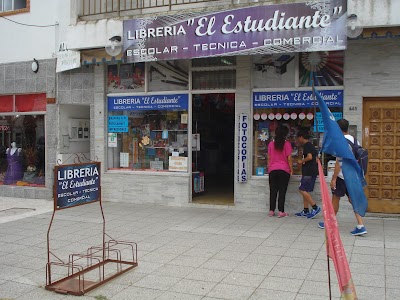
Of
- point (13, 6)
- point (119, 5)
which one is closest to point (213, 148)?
point (119, 5)

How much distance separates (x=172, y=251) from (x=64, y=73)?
6308mm

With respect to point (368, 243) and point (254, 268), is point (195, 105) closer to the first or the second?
point (368, 243)

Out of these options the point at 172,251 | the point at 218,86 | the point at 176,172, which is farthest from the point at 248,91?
the point at 172,251

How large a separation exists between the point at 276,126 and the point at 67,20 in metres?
→ 5.61

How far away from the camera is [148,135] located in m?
10.6

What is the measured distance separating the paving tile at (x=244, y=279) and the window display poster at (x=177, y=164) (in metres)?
4.79

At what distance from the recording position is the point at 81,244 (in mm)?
6980

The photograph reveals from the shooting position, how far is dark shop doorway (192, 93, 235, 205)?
1041 cm

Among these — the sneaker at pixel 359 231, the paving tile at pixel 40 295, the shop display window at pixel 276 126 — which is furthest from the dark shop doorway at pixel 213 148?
the paving tile at pixel 40 295

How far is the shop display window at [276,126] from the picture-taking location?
9.08m

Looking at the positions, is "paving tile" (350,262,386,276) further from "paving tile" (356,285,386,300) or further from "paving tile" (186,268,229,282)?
"paving tile" (186,268,229,282)

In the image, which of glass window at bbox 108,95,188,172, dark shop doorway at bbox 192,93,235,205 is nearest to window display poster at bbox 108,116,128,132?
glass window at bbox 108,95,188,172

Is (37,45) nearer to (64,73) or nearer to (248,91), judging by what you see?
(64,73)

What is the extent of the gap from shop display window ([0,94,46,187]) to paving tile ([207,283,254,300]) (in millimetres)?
7738
